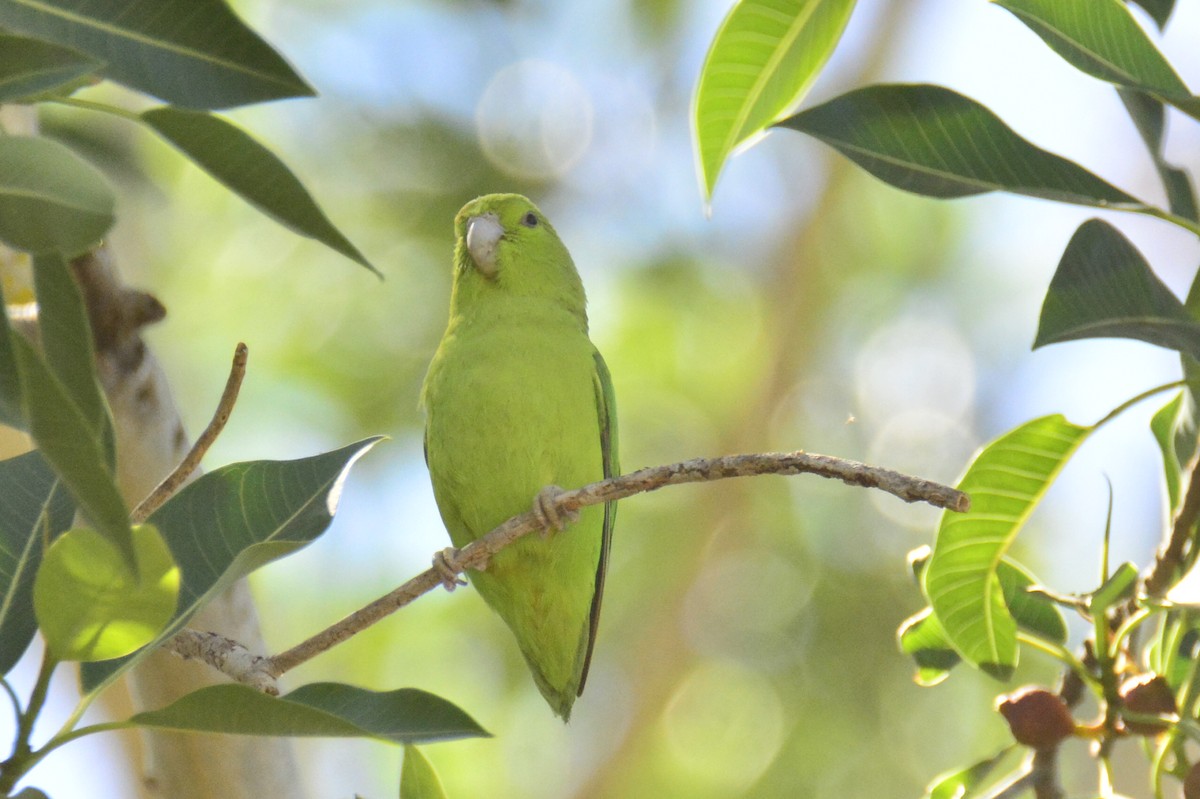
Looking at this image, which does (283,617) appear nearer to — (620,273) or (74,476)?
(620,273)

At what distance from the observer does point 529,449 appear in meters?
2.74

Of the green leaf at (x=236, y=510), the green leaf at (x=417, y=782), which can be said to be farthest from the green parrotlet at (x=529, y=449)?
the green leaf at (x=236, y=510)

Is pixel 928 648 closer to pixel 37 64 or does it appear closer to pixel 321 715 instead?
pixel 321 715

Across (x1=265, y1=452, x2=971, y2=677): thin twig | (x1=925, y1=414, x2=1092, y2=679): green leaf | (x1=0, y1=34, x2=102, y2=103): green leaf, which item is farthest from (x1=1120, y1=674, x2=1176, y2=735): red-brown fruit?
(x1=0, y1=34, x2=102, y2=103): green leaf

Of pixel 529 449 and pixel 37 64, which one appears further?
pixel 529 449

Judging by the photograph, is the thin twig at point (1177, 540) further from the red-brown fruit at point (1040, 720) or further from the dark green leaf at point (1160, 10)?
the dark green leaf at point (1160, 10)

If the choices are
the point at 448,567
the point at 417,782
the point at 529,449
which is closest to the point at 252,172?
the point at 448,567

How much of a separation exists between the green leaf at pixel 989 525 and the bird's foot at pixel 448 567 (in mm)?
884

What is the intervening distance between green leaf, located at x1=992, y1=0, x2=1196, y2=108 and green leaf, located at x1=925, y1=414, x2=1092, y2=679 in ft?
2.04

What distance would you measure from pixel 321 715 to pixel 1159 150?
1754 mm

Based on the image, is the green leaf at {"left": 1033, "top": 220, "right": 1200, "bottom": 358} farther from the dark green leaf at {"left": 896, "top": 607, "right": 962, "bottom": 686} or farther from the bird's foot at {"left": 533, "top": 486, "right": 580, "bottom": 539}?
the bird's foot at {"left": 533, "top": 486, "right": 580, "bottom": 539}

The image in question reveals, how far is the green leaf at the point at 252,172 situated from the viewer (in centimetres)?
158

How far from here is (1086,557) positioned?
17.4ft

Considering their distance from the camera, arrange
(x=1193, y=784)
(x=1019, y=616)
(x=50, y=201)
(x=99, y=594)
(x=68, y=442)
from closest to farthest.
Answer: (x=68, y=442) → (x=50, y=201) → (x=99, y=594) → (x=1193, y=784) → (x=1019, y=616)
